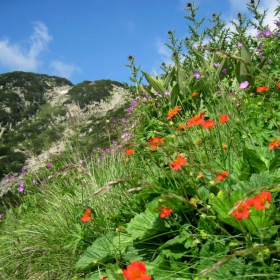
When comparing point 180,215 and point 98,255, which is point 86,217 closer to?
point 98,255

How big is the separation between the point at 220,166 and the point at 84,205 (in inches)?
45.1

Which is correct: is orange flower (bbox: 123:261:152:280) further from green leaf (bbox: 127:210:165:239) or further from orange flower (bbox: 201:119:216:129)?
orange flower (bbox: 201:119:216:129)

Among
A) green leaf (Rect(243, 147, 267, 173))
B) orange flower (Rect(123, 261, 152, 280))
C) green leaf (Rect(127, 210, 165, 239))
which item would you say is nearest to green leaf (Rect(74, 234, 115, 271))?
green leaf (Rect(127, 210, 165, 239))

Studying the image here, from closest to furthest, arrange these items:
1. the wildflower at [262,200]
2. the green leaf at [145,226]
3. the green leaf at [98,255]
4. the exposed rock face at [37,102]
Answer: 1. the wildflower at [262,200]
2. the green leaf at [145,226]
3. the green leaf at [98,255]
4. the exposed rock face at [37,102]

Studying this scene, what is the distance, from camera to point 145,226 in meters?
1.89

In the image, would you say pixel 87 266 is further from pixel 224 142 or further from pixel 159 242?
pixel 224 142

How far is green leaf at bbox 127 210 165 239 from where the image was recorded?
1.85 meters

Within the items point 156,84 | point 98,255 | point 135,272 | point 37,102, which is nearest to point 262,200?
point 135,272

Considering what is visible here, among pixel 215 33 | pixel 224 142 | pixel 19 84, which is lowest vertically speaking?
pixel 224 142

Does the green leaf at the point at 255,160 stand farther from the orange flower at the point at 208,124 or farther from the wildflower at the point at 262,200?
the wildflower at the point at 262,200

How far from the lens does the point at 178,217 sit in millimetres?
2008

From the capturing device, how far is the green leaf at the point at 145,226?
1.85 metres

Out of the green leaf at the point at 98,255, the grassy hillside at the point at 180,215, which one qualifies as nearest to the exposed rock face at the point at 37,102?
the grassy hillside at the point at 180,215

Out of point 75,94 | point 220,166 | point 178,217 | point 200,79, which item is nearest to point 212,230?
point 178,217
